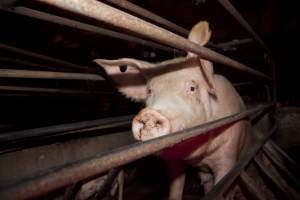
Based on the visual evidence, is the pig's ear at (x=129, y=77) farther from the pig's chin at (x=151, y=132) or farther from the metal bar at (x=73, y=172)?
the metal bar at (x=73, y=172)

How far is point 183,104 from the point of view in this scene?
1.91 m

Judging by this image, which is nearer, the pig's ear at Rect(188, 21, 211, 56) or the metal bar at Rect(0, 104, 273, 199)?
the metal bar at Rect(0, 104, 273, 199)

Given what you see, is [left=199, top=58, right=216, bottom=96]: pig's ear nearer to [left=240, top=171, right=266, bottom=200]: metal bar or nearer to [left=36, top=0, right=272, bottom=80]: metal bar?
[left=240, top=171, right=266, bottom=200]: metal bar

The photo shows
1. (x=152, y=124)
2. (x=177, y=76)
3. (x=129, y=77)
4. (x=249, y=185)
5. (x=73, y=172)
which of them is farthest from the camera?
(x=129, y=77)

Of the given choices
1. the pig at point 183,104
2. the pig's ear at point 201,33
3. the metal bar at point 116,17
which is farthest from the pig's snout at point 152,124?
the metal bar at point 116,17

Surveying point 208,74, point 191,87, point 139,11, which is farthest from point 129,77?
point 139,11

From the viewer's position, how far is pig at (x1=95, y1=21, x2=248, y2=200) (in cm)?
164

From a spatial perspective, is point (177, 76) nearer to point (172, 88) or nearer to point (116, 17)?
point (172, 88)

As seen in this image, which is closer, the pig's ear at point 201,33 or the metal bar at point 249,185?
the pig's ear at point 201,33

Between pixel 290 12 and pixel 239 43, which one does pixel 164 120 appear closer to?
pixel 239 43

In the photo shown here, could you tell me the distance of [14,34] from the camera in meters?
3.81

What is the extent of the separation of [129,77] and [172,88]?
0.59 meters

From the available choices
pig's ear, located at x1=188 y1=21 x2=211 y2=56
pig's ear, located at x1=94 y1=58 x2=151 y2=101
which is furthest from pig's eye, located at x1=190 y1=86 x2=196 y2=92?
pig's ear, located at x1=188 y1=21 x2=211 y2=56

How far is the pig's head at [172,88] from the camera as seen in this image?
160 cm
